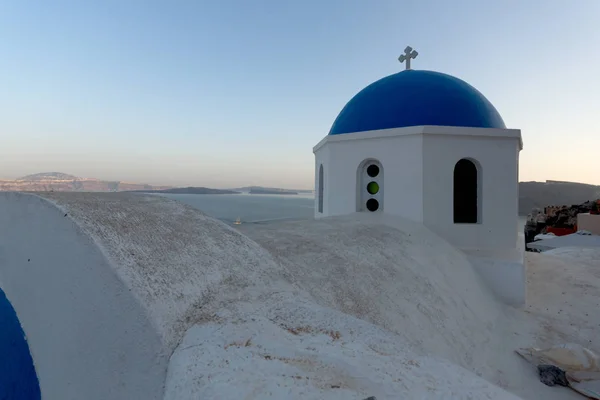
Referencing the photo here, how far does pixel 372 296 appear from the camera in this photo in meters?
3.59

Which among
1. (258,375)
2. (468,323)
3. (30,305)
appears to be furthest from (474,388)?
(468,323)

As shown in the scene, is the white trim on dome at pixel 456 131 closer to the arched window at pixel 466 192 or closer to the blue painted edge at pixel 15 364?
the arched window at pixel 466 192

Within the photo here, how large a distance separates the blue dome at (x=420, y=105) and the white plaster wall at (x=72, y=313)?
21.0ft

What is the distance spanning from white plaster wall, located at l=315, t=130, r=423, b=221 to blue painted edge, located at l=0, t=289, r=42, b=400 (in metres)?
6.08

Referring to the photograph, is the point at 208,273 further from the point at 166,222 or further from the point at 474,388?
the point at 474,388

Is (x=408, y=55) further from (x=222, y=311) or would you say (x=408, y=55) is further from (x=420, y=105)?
(x=222, y=311)

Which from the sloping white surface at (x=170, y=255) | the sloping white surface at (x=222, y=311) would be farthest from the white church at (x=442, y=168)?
the sloping white surface at (x=170, y=255)

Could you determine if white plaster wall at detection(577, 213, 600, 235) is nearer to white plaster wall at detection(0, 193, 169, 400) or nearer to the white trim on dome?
the white trim on dome

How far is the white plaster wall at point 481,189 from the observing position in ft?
21.3

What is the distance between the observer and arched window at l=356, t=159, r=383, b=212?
7309mm

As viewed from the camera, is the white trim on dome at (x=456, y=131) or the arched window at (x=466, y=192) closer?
the white trim on dome at (x=456, y=131)

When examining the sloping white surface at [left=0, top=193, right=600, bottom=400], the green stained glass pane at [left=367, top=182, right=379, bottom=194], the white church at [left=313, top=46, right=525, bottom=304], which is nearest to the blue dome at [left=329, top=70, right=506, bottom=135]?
the white church at [left=313, top=46, right=525, bottom=304]

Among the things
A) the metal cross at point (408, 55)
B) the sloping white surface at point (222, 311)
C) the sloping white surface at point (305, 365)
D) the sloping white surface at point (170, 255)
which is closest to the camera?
the sloping white surface at point (305, 365)

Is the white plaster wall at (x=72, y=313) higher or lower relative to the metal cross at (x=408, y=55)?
lower
